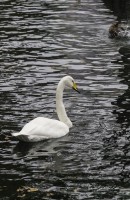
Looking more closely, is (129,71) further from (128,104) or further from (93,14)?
(93,14)

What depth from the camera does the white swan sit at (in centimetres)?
1580

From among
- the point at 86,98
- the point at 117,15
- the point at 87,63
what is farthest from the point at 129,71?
the point at 117,15

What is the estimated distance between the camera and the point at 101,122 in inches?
677

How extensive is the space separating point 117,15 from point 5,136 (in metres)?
17.9

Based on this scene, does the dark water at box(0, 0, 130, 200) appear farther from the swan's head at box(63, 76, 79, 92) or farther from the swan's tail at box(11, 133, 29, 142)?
the swan's head at box(63, 76, 79, 92)

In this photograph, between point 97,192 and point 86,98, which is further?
point 86,98

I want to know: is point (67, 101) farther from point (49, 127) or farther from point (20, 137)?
point (20, 137)

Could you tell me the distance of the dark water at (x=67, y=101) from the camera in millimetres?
13414

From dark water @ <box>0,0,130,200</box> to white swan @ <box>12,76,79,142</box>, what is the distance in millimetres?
204

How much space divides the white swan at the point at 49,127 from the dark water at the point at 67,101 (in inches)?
8.0

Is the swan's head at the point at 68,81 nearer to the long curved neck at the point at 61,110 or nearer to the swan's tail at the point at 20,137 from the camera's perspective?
the long curved neck at the point at 61,110

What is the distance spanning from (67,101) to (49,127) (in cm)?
292

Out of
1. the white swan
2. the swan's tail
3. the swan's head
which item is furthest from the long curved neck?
the swan's tail

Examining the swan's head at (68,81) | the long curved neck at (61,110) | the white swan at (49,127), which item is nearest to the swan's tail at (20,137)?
the white swan at (49,127)
